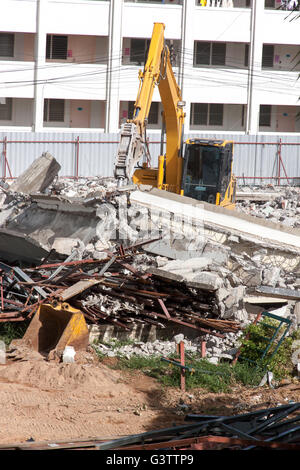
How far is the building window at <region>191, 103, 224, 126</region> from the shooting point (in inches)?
1511

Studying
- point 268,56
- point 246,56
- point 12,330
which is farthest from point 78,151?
Result: point 12,330

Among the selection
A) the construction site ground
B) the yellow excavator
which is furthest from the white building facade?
the construction site ground

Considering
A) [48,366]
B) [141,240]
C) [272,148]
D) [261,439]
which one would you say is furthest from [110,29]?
[261,439]

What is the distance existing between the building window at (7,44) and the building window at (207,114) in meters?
10.3

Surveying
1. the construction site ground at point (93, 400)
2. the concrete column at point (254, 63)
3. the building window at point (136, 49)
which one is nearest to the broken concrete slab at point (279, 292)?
the construction site ground at point (93, 400)

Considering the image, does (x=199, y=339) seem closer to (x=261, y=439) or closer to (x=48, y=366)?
(x=48, y=366)

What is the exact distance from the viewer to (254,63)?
121 ft

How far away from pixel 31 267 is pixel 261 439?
23.2ft

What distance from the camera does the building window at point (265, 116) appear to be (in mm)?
39594

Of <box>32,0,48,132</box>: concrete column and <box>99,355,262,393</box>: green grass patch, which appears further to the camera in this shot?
<box>32,0,48,132</box>: concrete column

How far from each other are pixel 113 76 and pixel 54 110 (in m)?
3.88

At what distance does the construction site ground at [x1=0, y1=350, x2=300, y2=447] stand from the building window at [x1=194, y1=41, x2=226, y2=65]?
29.5 metres

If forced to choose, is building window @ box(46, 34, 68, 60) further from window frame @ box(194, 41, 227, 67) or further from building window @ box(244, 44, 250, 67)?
building window @ box(244, 44, 250, 67)

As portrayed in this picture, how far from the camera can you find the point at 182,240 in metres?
14.3
